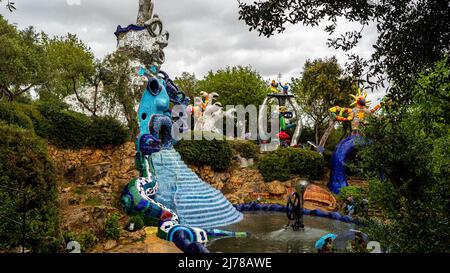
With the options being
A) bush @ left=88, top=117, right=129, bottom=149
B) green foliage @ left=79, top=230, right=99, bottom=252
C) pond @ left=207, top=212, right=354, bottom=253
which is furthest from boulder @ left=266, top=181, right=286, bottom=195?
green foliage @ left=79, top=230, right=99, bottom=252

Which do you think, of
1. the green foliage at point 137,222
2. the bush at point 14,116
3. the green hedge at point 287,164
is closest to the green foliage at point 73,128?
the bush at point 14,116

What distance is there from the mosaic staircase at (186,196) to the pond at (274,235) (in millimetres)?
867

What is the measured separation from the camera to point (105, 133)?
58.0 ft

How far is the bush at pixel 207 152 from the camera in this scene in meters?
21.8

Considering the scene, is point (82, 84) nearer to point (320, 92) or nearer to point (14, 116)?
point (14, 116)

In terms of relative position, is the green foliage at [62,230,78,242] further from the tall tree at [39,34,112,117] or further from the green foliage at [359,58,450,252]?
the tall tree at [39,34,112,117]

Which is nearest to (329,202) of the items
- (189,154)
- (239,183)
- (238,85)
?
(239,183)

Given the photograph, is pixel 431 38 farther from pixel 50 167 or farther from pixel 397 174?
pixel 50 167

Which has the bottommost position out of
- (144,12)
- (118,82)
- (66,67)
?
(118,82)

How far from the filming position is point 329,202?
2019cm

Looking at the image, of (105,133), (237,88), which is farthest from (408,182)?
(237,88)

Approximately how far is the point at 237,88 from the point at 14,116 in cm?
3298

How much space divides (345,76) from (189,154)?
16968 mm

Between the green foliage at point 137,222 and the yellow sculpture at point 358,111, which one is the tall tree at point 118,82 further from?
the yellow sculpture at point 358,111
